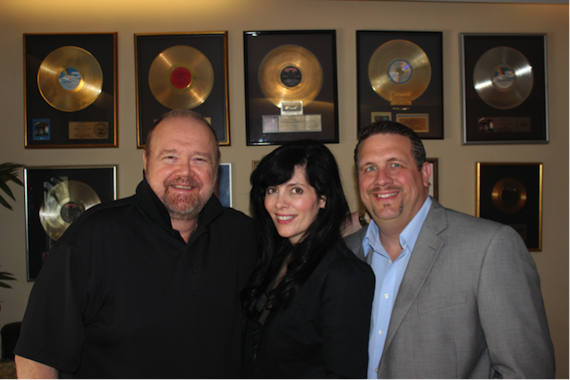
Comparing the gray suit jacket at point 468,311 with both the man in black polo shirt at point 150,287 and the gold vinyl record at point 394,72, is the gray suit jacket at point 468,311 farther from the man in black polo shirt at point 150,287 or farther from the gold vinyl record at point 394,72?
the gold vinyl record at point 394,72

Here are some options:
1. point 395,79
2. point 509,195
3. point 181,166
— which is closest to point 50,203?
point 181,166

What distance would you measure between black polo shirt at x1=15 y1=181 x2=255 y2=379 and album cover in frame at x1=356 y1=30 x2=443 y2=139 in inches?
74.3

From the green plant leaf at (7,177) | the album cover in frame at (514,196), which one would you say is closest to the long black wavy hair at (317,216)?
the album cover in frame at (514,196)

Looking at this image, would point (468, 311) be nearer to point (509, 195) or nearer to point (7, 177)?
point (509, 195)

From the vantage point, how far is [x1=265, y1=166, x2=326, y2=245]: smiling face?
1761 mm

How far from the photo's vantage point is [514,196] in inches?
119

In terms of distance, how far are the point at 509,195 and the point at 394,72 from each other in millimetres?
1409

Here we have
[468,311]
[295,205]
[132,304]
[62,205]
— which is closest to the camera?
[468,311]

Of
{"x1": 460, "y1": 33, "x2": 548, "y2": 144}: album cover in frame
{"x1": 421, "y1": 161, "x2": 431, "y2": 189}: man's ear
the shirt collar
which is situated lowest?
the shirt collar

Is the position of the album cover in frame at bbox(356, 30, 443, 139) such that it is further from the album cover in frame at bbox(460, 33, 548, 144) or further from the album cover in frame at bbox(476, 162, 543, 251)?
the album cover in frame at bbox(476, 162, 543, 251)

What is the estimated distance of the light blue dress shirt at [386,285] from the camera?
1629 mm

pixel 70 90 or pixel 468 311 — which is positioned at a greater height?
pixel 70 90

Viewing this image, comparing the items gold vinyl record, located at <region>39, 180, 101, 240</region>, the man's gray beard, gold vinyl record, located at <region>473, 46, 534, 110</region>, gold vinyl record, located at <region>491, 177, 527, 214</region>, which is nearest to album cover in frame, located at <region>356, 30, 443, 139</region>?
gold vinyl record, located at <region>473, 46, 534, 110</region>

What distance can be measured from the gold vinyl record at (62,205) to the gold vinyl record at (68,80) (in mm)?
632
